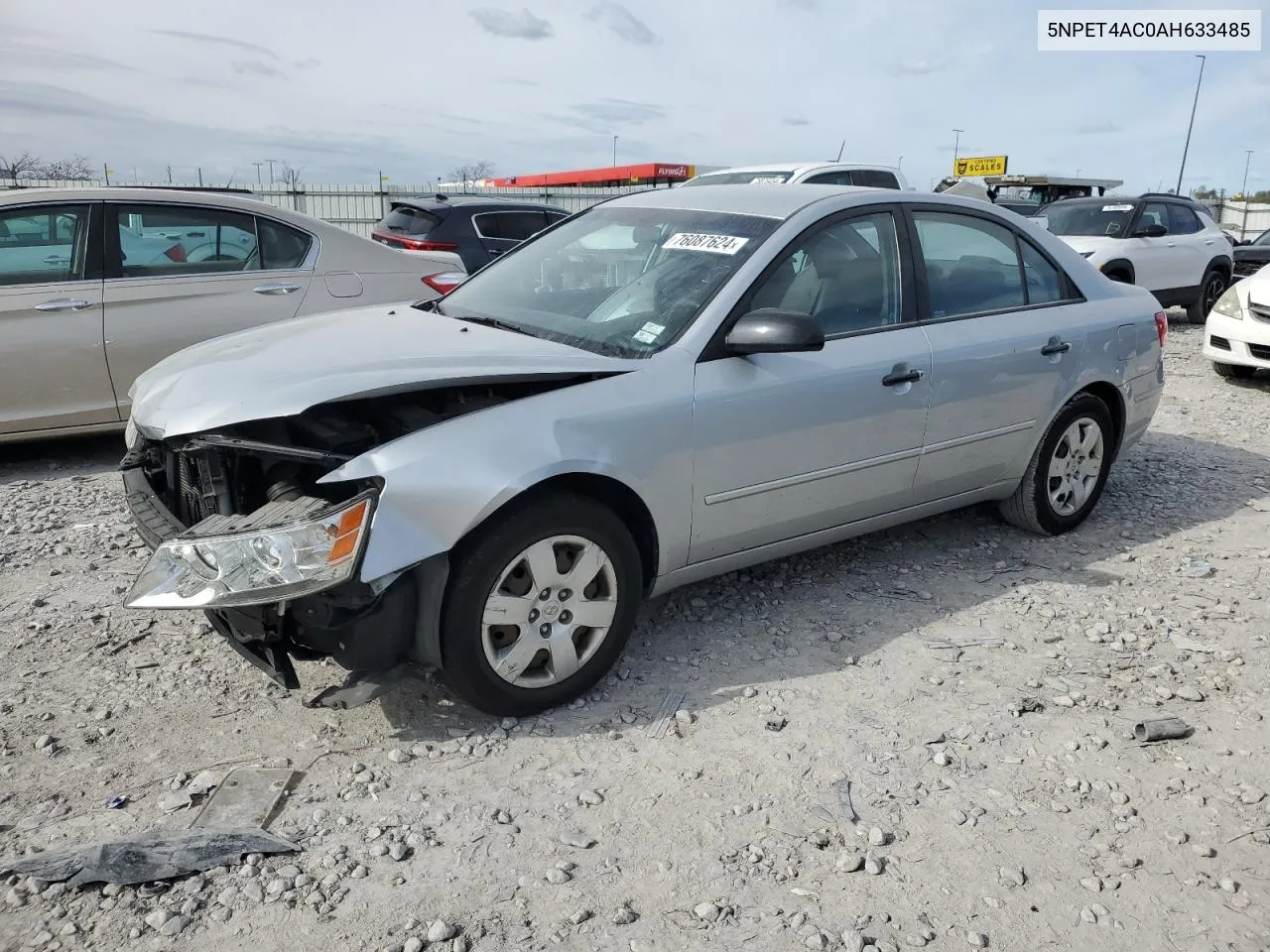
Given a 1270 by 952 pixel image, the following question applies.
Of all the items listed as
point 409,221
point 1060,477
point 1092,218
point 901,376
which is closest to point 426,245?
point 409,221

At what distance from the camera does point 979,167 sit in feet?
107

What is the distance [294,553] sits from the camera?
109 inches

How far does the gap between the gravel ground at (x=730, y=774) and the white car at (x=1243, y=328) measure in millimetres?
5305

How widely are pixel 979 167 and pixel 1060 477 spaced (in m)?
30.5

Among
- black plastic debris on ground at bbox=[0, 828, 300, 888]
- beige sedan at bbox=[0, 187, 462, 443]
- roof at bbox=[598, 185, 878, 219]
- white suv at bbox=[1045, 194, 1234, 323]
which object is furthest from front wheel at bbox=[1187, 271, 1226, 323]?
black plastic debris on ground at bbox=[0, 828, 300, 888]

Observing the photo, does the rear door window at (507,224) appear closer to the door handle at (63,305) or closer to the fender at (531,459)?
the door handle at (63,305)

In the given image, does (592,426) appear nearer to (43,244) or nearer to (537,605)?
(537,605)

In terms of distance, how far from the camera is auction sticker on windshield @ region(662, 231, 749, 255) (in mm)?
3797

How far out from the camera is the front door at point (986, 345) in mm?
4289

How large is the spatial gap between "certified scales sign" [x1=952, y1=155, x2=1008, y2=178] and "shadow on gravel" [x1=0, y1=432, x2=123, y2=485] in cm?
2970

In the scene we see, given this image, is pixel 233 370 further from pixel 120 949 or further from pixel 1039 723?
pixel 1039 723

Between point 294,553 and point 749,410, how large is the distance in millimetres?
1619

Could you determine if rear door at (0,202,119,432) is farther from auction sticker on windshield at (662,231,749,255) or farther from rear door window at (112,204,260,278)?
auction sticker on windshield at (662,231,749,255)

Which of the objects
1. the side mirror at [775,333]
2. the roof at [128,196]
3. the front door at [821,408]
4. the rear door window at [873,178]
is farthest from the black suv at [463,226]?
the side mirror at [775,333]
